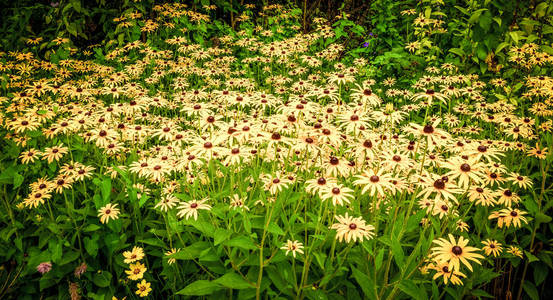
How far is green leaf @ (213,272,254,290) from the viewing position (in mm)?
1959

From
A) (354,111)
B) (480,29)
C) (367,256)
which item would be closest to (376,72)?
(480,29)

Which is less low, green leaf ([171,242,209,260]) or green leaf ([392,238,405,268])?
green leaf ([392,238,405,268])

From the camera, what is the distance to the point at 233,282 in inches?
78.2

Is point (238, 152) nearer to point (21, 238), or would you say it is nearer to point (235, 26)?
point (21, 238)

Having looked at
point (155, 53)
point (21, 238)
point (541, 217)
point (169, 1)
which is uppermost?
point (169, 1)

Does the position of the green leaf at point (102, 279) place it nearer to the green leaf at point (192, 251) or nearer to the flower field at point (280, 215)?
the flower field at point (280, 215)

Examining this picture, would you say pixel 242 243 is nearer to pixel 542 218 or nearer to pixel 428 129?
pixel 428 129

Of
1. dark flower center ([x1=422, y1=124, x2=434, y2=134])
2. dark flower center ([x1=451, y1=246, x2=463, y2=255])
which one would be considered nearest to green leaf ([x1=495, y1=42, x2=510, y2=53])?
dark flower center ([x1=422, y1=124, x2=434, y2=134])

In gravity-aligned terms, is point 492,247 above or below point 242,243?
below

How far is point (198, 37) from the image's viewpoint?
699 cm

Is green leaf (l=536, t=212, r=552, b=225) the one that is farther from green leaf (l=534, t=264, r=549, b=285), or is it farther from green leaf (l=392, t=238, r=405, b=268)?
green leaf (l=392, t=238, r=405, b=268)

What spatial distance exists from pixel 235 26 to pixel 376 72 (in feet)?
15.3

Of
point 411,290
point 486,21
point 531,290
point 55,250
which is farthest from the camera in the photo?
point 486,21

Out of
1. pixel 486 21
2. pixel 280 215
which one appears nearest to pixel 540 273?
pixel 280 215
